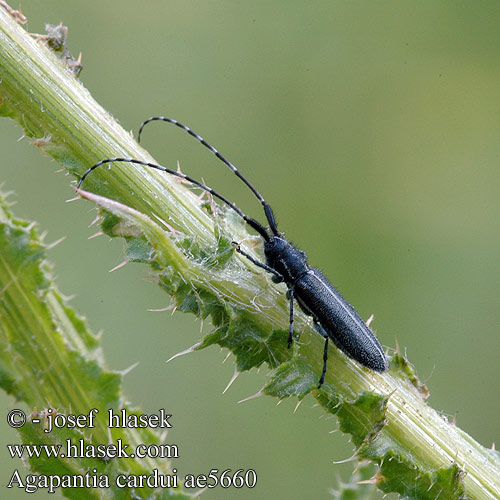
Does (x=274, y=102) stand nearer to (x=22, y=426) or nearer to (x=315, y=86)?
(x=315, y=86)

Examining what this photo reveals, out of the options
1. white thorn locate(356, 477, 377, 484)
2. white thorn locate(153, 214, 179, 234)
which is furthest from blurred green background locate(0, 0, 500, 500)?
white thorn locate(153, 214, 179, 234)

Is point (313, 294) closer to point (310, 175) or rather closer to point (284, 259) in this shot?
point (284, 259)

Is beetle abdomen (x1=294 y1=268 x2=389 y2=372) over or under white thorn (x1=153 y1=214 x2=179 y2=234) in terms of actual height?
under

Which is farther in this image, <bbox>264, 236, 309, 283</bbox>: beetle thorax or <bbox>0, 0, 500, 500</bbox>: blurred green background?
<bbox>0, 0, 500, 500</bbox>: blurred green background

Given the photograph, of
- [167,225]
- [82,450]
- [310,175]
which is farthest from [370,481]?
[310,175]

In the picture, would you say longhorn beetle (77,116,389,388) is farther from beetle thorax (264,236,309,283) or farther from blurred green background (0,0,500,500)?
blurred green background (0,0,500,500)

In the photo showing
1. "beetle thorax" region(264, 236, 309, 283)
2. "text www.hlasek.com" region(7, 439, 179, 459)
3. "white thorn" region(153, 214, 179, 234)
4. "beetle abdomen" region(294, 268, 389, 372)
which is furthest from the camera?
"beetle thorax" region(264, 236, 309, 283)

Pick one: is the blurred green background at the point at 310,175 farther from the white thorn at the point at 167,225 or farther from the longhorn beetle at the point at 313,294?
the white thorn at the point at 167,225

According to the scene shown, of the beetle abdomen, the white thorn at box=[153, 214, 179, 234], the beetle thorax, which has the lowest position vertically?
the beetle abdomen
